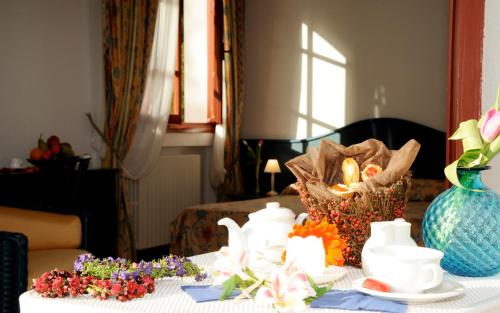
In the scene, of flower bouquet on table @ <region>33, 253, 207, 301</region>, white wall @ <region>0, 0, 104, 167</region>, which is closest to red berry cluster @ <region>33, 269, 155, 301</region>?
flower bouquet on table @ <region>33, 253, 207, 301</region>

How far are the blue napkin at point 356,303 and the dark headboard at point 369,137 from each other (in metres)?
4.60

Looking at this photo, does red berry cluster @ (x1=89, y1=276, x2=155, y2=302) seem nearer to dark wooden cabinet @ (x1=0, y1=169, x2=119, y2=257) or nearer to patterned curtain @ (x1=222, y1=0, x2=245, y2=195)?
dark wooden cabinet @ (x1=0, y1=169, x2=119, y2=257)

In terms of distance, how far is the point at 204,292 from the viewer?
4.82 ft

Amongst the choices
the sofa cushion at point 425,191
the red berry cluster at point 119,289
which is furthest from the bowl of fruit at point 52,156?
the red berry cluster at point 119,289

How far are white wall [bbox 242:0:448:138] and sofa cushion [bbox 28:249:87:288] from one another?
3.35 meters

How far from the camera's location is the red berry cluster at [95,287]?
142cm

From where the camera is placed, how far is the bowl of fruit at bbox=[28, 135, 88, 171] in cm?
458

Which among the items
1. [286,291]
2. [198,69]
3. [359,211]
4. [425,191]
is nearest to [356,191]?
[359,211]

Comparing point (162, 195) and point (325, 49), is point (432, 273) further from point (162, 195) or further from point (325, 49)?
point (325, 49)

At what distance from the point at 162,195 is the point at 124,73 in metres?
1.11

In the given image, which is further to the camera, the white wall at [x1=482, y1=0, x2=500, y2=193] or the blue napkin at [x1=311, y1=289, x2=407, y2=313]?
the white wall at [x1=482, y1=0, x2=500, y2=193]

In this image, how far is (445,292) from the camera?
4.65 ft

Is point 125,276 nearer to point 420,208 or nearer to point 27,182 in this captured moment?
point 27,182

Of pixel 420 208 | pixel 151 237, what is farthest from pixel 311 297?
pixel 151 237
